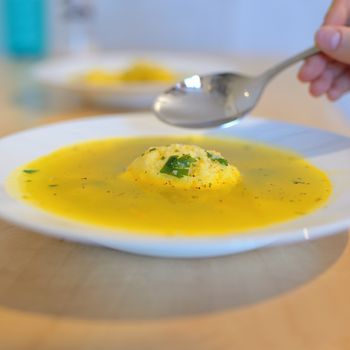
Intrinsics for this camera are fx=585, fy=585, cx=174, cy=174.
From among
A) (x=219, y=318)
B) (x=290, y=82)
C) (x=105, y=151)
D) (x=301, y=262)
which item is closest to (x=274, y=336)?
(x=219, y=318)

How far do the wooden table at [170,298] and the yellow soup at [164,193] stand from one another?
53mm

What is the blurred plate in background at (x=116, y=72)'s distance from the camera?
59.7 inches

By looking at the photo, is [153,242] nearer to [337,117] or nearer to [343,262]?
[343,262]

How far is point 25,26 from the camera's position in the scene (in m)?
2.77

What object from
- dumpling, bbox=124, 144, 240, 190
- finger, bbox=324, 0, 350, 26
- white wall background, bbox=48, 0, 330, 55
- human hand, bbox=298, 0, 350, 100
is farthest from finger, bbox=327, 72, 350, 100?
white wall background, bbox=48, 0, 330, 55

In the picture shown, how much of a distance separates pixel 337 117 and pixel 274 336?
1.11 m

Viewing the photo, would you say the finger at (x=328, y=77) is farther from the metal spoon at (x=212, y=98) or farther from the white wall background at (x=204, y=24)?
the white wall background at (x=204, y=24)

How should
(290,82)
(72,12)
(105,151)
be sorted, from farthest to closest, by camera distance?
(72,12) → (290,82) → (105,151)

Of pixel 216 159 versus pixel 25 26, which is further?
pixel 25 26

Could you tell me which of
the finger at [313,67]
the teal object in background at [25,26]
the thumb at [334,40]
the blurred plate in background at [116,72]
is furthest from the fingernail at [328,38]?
the teal object in background at [25,26]

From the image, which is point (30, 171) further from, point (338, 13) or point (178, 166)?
point (338, 13)

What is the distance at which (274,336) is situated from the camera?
1.93 feet

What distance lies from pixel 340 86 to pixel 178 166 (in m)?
0.63

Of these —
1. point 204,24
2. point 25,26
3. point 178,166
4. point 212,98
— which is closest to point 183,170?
point 178,166
